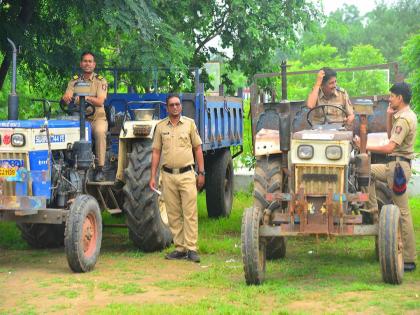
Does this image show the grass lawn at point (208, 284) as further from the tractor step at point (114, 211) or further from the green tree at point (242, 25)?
the green tree at point (242, 25)

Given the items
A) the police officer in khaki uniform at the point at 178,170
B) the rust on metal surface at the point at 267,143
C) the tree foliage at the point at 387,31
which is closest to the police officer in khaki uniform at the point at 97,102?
the police officer in khaki uniform at the point at 178,170

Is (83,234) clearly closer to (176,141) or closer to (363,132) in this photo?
(176,141)

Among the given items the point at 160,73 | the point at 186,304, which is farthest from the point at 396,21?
the point at 186,304

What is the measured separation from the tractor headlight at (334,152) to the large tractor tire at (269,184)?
0.79 metres

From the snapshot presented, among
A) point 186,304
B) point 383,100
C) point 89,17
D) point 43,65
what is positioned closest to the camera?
point 186,304

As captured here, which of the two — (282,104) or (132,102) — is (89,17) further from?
(282,104)

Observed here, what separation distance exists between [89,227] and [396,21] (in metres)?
84.5

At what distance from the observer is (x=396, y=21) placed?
91.2m

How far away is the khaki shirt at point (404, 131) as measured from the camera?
9.45m

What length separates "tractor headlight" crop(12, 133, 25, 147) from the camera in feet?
31.9

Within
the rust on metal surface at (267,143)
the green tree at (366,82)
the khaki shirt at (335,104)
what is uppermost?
the green tree at (366,82)

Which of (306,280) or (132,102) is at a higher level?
(132,102)

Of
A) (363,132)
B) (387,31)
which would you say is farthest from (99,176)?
(387,31)

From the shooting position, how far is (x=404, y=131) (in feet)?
31.0
